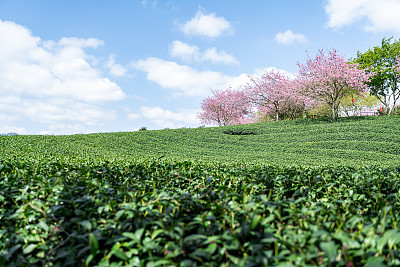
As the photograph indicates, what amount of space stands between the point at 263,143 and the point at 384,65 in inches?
849

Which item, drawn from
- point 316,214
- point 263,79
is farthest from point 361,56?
point 316,214

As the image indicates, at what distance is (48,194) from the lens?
94.5 inches

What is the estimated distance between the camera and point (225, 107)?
31812mm

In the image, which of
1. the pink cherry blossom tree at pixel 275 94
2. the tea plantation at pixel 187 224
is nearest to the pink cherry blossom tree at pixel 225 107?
the pink cherry blossom tree at pixel 275 94

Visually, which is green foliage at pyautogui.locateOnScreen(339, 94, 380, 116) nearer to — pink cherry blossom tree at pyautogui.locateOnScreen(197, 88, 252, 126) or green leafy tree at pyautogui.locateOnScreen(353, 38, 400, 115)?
green leafy tree at pyautogui.locateOnScreen(353, 38, 400, 115)

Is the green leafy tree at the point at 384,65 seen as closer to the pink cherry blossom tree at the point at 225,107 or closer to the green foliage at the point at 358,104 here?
the green foliage at the point at 358,104

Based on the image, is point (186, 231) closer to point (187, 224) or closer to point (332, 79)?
point (187, 224)

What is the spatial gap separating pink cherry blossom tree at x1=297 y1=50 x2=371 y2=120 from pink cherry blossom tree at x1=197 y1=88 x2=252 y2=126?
911 centimetres

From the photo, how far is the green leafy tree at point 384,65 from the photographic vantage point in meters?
27.2

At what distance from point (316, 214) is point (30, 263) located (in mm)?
1916

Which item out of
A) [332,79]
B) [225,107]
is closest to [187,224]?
[332,79]

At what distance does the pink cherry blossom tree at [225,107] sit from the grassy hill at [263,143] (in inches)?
411

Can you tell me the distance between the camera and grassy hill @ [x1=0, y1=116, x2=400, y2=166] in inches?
421

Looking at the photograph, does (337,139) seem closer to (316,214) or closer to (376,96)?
(316,214)
